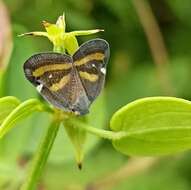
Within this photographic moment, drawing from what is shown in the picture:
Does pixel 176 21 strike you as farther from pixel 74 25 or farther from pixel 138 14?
pixel 74 25

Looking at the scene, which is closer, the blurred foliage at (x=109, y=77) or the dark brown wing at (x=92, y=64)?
the dark brown wing at (x=92, y=64)

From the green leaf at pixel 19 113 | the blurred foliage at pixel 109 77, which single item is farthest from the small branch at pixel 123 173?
the green leaf at pixel 19 113

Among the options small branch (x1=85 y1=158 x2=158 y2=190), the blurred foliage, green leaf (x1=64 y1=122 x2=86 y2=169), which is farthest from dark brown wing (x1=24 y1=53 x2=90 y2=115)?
small branch (x1=85 y1=158 x2=158 y2=190)

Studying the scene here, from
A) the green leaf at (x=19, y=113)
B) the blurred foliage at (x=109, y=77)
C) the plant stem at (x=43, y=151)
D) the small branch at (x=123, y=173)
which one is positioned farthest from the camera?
the small branch at (x=123, y=173)

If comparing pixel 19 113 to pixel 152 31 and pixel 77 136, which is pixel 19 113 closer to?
pixel 77 136

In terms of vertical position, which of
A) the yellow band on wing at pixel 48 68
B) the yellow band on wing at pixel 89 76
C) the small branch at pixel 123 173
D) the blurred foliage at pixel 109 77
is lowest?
the small branch at pixel 123 173

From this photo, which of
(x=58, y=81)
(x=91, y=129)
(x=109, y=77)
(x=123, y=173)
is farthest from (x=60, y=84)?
(x=109, y=77)

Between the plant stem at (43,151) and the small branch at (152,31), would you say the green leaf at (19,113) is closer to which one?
the plant stem at (43,151)

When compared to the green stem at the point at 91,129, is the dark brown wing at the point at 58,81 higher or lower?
higher
